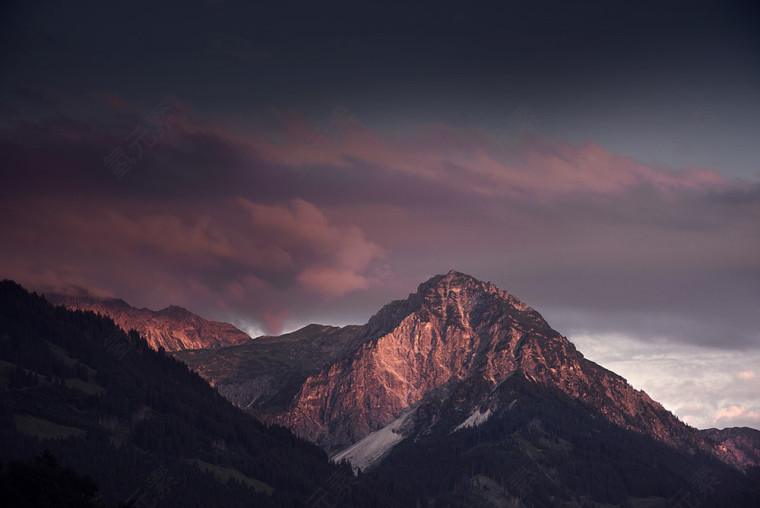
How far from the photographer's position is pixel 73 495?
→ 18525cm

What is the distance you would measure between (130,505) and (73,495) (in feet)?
49.3

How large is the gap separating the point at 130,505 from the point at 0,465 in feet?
93.1

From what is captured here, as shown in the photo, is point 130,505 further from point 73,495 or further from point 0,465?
point 0,465

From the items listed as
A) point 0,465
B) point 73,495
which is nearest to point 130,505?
point 73,495

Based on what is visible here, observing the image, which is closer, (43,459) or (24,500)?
(24,500)

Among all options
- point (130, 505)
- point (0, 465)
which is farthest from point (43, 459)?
point (130, 505)

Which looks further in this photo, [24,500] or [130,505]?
[130,505]

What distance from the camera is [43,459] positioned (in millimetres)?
192000

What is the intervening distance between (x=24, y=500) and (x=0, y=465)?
563 inches

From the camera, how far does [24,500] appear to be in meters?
178

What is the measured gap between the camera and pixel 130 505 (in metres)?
196

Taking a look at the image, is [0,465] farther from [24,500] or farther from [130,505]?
[130,505]

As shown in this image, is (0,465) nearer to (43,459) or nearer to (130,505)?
(43,459)

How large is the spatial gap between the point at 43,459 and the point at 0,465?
854 centimetres
